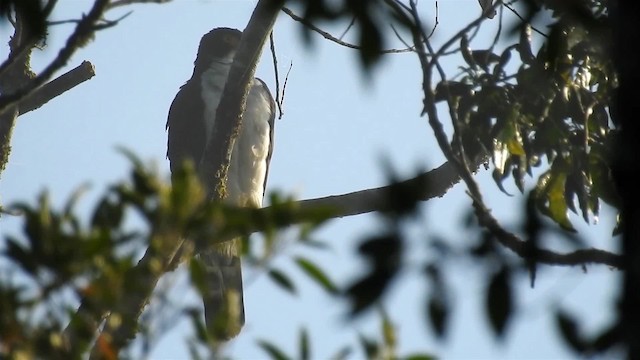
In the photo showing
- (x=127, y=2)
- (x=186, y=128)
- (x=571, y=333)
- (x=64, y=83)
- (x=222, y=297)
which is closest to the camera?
(x=571, y=333)

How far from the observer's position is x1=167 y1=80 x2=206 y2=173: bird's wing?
248 inches

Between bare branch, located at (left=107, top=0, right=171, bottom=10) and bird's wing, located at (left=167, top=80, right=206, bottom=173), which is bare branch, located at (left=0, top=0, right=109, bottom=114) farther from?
bird's wing, located at (left=167, top=80, right=206, bottom=173)

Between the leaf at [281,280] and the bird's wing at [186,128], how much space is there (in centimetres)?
457

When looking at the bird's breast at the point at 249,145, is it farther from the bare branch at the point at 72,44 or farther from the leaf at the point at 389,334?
the leaf at the point at 389,334

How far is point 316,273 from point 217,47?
5.56 m

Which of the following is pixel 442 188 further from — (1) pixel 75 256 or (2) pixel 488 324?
(1) pixel 75 256

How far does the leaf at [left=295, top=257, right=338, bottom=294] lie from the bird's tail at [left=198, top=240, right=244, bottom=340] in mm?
102

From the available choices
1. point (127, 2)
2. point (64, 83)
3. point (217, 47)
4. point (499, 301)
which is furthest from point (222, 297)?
→ point (217, 47)

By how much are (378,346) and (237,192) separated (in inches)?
190

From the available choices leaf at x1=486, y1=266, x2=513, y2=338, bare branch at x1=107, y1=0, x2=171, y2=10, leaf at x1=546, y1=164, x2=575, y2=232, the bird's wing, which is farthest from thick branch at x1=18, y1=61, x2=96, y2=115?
leaf at x1=486, y1=266, x2=513, y2=338

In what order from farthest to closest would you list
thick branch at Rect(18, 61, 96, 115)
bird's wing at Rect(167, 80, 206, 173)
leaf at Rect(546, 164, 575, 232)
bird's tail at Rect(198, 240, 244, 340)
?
bird's wing at Rect(167, 80, 206, 173) → thick branch at Rect(18, 61, 96, 115) → leaf at Rect(546, 164, 575, 232) → bird's tail at Rect(198, 240, 244, 340)

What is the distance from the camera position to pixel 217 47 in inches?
279

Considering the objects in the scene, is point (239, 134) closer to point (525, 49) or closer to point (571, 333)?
point (525, 49)

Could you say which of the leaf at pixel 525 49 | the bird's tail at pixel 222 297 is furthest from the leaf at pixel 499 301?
the leaf at pixel 525 49
